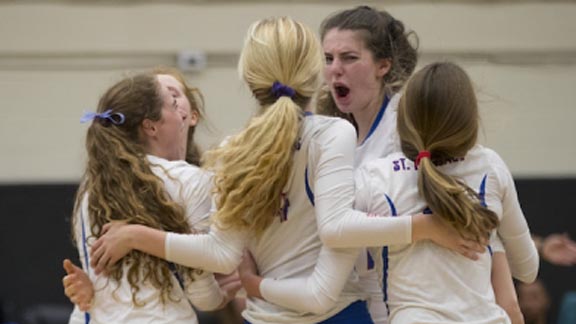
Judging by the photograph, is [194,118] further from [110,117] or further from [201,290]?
[201,290]

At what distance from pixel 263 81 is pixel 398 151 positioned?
50cm

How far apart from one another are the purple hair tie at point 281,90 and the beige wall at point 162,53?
164 inches

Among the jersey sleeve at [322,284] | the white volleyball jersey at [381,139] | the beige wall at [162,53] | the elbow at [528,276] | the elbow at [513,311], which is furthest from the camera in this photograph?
the beige wall at [162,53]

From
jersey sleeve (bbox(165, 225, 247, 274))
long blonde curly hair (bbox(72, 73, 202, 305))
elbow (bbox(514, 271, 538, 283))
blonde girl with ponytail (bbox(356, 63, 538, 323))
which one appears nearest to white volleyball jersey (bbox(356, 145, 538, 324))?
blonde girl with ponytail (bbox(356, 63, 538, 323))

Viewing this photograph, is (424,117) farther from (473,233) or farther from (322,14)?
(322,14)

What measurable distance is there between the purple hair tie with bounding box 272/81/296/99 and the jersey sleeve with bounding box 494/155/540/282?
0.64 metres

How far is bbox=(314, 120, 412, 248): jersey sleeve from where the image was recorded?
3.16 metres

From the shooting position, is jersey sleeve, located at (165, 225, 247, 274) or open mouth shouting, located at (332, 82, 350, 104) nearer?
jersey sleeve, located at (165, 225, 247, 274)

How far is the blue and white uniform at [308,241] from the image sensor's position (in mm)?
3197

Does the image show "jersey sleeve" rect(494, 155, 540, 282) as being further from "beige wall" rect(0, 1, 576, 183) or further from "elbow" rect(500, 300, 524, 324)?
"beige wall" rect(0, 1, 576, 183)

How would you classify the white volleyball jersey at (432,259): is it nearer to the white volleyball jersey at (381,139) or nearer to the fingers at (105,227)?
the white volleyball jersey at (381,139)

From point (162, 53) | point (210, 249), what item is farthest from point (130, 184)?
point (162, 53)

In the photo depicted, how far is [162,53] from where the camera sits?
25.0ft

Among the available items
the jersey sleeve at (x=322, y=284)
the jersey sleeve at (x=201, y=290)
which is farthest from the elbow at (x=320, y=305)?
the jersey sleeve at (x=201, y=290)
